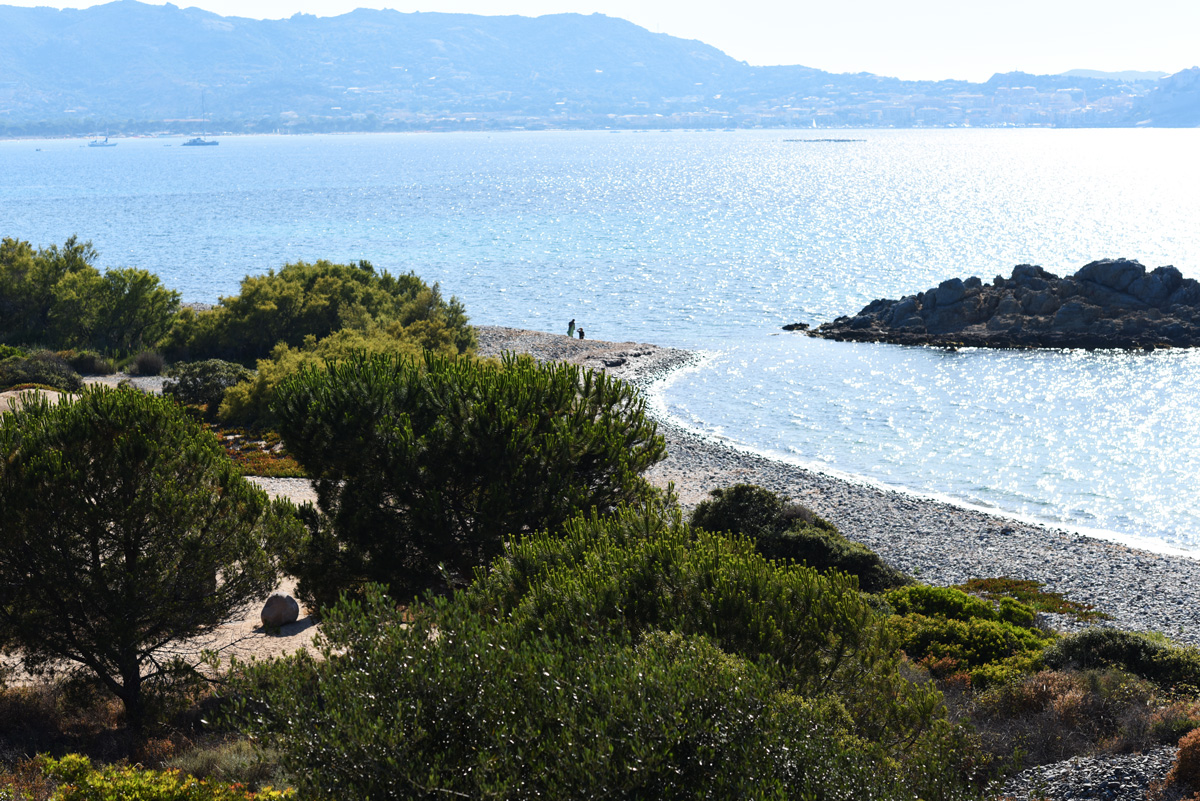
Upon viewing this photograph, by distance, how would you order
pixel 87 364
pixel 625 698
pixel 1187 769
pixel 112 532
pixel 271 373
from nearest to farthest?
pixel 625 698 < pixel 1187 769 < pixel 112 532 < pixel 271 373 < pixel 87 364

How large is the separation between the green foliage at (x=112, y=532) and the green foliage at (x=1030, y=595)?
58.9 feet

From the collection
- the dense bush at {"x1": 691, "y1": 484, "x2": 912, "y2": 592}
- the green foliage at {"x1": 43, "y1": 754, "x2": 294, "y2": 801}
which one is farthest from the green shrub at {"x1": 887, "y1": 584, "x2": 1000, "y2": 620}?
the green foliage at {"x1": 43, "y1": 754, "x2": 294, "y2": 801}

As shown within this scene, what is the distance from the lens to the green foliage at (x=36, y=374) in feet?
123

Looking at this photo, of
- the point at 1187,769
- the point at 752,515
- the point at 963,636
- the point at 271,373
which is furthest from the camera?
the point at 271,373

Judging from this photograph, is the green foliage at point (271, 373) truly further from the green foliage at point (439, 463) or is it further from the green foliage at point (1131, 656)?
the green foliage at point (1131, 656)

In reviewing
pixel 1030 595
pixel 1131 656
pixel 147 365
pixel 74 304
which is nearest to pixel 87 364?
pixel 147 365

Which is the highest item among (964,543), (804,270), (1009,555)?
(804,270)

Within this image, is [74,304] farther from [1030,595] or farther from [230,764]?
[1030,595]

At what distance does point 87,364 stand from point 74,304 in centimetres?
623

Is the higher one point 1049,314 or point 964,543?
point 1049,314

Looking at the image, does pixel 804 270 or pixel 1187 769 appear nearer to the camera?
pixel 1187 769

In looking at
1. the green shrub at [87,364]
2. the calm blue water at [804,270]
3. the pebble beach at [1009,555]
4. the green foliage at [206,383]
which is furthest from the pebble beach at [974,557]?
the green foliage at [206,383]

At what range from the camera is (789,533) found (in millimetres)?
21297

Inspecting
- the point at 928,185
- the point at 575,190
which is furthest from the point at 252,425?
the point at 928,185
